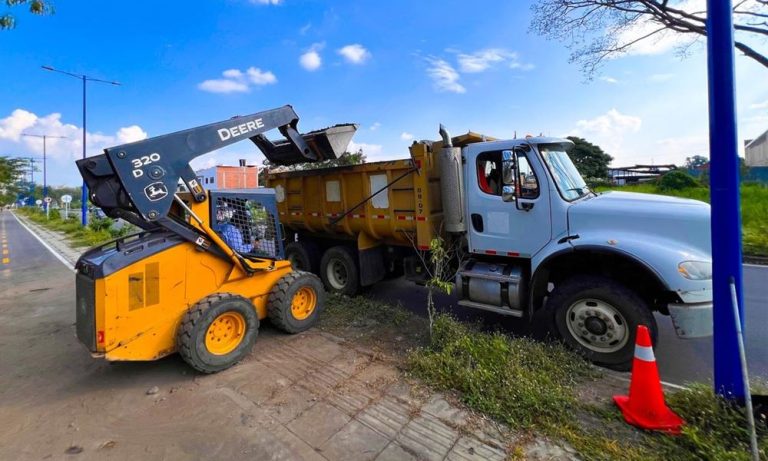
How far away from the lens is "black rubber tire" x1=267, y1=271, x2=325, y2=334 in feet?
15.2

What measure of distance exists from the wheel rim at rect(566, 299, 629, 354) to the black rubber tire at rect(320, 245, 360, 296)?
338 cm

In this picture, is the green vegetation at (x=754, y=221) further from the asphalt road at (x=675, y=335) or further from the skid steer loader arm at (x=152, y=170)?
the skid steer loader arm at (x=152, y=170)

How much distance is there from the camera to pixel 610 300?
3.75 meters

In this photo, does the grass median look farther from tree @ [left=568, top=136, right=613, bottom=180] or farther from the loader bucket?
tree @ [left=568, top=136, right=613, bottom=180]

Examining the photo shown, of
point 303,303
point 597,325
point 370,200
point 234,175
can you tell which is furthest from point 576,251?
point 234,175

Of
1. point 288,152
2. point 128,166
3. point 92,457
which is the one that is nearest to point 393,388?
point 92,457

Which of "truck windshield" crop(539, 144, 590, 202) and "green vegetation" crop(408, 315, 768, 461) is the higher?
"truck windshield" crop(539, 144, 590, 202)

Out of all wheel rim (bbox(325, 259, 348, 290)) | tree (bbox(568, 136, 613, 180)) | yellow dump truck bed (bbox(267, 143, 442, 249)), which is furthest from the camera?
tree (bbox(568, 136, 613, 180))

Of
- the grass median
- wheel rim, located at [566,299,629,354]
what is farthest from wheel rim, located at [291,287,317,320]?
wheel rim, located at [566,299,629,354]

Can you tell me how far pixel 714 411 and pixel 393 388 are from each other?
2356 millimetres

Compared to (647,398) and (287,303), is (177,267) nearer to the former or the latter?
(287,303)

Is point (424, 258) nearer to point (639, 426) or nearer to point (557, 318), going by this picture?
point (557, 318)

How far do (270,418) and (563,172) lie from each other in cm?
402

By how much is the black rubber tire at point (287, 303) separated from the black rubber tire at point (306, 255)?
233cm
